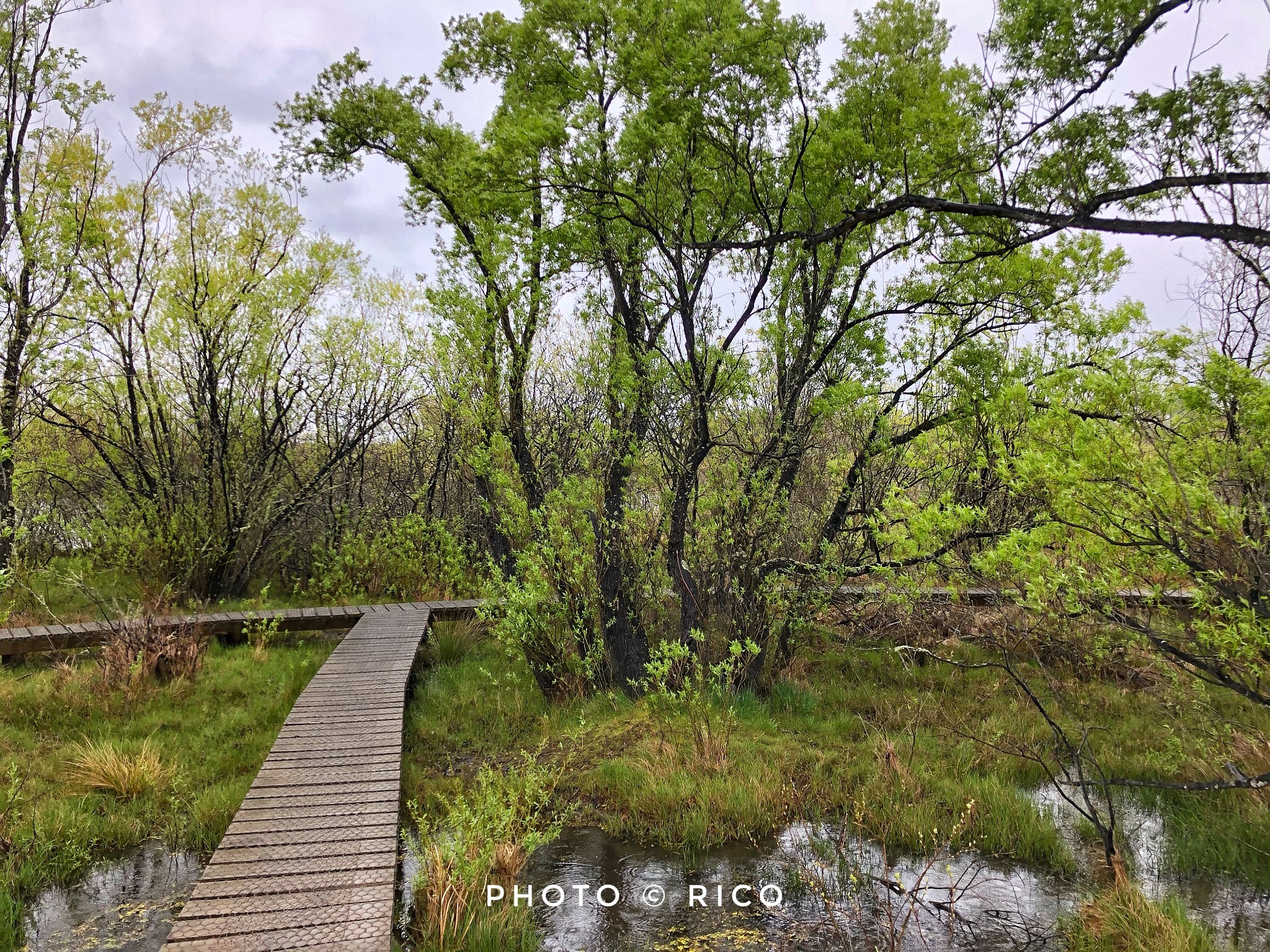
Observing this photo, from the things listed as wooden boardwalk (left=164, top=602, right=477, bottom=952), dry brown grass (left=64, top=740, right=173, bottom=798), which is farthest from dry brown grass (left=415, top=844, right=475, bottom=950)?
dry brown grass (left=64, top=740, right=173, bottom=798)

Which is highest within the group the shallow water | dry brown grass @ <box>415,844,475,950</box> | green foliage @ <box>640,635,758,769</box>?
green foliage @ <box>640,635,758,769</box>

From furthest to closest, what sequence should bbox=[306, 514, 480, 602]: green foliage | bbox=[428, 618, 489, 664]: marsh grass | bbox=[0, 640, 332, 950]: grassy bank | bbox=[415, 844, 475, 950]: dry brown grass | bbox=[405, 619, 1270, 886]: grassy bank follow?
bbox=[306, 514, 480, 602]: green foliage, bbox=[428, 618, 489, 664]: marsh grass, bbox=[405, 619, 1270, 886]: grassy bank, bbox=[0, 640, 332, 950]: grassy bank, bbox=[415, 844, 475, 950]: dry brown grass

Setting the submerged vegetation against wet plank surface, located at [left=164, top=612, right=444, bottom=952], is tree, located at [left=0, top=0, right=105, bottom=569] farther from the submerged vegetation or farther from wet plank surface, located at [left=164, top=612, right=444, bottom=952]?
wet plank surface, located at [left=164, top=612, right=444, bottom=952]

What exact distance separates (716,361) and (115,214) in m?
8.89

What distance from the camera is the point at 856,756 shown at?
6094 millimetres

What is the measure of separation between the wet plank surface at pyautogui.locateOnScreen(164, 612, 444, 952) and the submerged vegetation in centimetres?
42

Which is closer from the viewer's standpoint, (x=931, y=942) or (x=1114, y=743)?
(x=931, y=942)

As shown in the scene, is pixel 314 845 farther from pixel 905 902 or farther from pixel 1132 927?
pixel 1132 927

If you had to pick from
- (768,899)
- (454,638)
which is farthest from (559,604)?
(768,899)

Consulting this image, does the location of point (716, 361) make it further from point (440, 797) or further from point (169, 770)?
point (169, 770)

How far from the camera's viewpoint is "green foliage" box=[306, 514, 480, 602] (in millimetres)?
11648

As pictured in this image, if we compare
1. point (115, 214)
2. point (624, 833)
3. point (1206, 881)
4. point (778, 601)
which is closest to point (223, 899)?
point (624, 833)

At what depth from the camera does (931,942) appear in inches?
152

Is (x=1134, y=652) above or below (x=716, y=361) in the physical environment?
below
